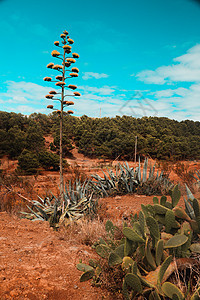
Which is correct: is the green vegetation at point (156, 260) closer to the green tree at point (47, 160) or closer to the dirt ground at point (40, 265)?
the dirt ground at point (40, 265)

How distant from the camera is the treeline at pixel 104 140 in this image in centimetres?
2411

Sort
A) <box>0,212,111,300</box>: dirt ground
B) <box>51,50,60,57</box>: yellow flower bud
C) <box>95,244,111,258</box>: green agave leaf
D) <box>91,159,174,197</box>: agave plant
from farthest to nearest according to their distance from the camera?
<box>91,159,174,197</box>: agave plant, <box>51,50,60,57</box>: yellow flower bud, <box>95,244,111,258</box>: green agave leaf, <box>0,212,111,300</box>: dirt ground

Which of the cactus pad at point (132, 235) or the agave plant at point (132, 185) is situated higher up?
the cactus pad at point (132, 235)

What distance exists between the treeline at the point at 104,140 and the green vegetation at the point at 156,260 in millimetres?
18437

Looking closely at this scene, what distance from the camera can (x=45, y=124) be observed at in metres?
37.7

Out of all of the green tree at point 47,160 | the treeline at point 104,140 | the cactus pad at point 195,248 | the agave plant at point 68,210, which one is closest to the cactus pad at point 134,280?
the cactus pad at point 195,248

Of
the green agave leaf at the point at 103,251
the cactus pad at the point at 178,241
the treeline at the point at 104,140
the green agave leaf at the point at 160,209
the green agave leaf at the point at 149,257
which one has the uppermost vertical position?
the treeline at the point at 104,140

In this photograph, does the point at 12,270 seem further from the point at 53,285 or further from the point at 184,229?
the point at 184,229

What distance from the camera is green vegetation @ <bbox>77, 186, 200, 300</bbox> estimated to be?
1.33 m

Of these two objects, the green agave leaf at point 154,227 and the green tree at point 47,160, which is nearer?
the green agave leaf at point 154,227

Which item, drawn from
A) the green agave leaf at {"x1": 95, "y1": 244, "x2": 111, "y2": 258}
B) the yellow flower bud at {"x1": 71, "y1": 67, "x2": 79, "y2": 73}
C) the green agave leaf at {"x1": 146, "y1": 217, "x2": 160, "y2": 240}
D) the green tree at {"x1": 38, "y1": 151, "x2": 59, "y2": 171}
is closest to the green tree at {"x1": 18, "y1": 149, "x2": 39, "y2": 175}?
the green tree at {"x1": 38, "y1": 151, "x2": 59, "y2": 171}

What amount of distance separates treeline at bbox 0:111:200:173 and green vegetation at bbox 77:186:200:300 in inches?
726

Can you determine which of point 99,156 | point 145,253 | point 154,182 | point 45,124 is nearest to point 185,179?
point 154,182

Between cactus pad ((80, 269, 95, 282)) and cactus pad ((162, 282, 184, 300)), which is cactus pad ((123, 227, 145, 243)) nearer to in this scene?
cactus pad ((162, 282, 184, 300))
